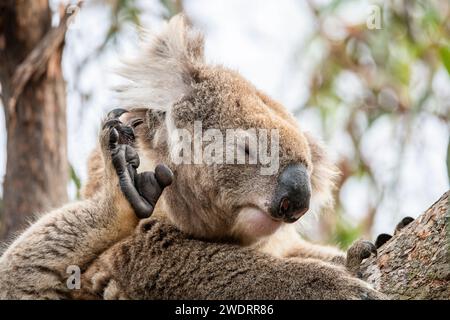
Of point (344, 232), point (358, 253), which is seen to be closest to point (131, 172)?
point (358, 253)

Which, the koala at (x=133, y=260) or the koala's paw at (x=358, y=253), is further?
the koala's paw at (x=358, y=253)

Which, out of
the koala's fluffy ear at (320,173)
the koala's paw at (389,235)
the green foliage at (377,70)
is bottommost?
the koala's paw at (389,235)

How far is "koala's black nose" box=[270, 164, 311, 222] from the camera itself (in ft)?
10.5

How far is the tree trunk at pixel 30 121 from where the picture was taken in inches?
219

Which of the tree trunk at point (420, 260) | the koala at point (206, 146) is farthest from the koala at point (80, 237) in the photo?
the tree trunk at point (420, 260)

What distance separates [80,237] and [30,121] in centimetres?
240

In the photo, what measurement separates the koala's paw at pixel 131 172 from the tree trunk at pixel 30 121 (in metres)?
2.17

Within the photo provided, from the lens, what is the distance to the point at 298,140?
3.46 metres

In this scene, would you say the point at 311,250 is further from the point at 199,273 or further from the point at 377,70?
the point at 377,70

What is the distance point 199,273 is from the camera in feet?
10.6

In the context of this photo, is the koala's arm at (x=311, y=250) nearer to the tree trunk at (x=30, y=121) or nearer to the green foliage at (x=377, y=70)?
the tree trunk at (x=30, y=121)

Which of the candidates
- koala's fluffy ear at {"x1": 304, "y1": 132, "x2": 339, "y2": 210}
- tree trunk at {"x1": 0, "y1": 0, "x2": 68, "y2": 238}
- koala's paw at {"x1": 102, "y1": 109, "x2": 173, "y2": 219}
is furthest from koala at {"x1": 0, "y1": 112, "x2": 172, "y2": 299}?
tree trunk at {"x1": 0, "y1": 0, "x2": 68, "y2": 238}
